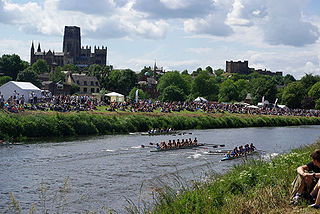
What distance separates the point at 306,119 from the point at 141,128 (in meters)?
52.2

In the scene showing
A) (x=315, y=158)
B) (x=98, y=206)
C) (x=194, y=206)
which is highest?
(x=315, y=158)

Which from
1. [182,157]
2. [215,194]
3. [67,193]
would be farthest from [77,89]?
[215,194]

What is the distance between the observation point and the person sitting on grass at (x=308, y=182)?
11.9 metres

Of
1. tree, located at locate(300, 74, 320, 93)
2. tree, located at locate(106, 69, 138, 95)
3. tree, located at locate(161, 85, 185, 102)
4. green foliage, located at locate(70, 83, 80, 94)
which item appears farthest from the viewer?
tree, located at locate(300, 74, 320, 93)

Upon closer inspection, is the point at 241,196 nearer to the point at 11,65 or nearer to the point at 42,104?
the point at 42,104

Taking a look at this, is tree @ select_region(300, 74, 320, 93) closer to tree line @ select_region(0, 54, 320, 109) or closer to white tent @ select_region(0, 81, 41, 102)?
tree line @ select_region(0, 54, 320, 109)

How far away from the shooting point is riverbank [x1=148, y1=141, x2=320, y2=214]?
1180 centimetres

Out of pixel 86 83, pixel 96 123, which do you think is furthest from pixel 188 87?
pixel 96 123

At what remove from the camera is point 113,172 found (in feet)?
85.8

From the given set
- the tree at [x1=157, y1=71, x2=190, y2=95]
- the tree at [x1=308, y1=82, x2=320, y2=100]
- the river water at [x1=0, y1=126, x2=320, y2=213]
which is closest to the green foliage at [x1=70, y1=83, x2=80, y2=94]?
the tree at [x1=157, y1=71, x2=190, y2=95]

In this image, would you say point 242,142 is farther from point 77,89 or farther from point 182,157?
point 77,89

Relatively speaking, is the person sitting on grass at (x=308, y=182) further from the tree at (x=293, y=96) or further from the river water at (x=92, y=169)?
the tree at (x=293, y=96)

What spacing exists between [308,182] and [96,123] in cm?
3763

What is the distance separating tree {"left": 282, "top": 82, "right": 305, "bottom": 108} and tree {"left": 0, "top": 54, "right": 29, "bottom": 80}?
8789 centimetres
